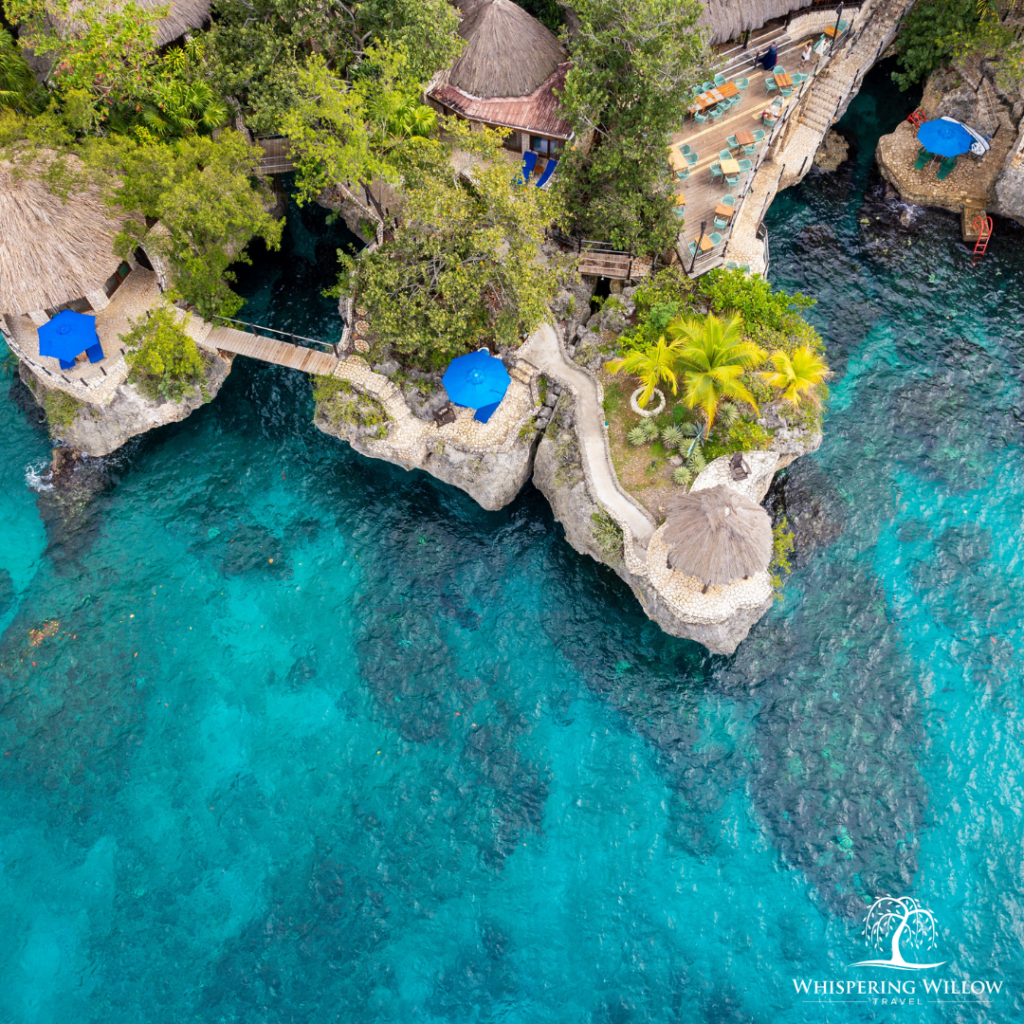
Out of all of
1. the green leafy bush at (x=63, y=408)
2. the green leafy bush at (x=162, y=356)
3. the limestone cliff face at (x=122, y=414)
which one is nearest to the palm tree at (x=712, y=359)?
the green leafy bush at (x=162, y=356)

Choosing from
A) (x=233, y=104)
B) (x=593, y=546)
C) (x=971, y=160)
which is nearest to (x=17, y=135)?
(x=233, y=104)

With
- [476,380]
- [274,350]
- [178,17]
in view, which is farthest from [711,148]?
[178,17]

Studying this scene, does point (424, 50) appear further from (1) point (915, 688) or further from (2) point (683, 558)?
(1) point (915, 688)

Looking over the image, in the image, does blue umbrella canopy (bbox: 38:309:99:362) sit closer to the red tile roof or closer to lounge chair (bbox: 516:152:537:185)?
the red tile roof

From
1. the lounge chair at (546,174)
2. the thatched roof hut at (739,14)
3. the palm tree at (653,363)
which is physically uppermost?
the thatched roof hut at (739,14)

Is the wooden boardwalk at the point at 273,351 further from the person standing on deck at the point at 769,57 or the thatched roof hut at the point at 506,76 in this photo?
the person standing on deck at the point at 769,57

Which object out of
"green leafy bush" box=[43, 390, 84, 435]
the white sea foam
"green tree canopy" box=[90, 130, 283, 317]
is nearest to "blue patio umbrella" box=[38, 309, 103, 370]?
"green leafy bush" box=[43, 390, 84, 435]

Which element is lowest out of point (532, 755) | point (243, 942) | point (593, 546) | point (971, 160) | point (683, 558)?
point (243, 942)
